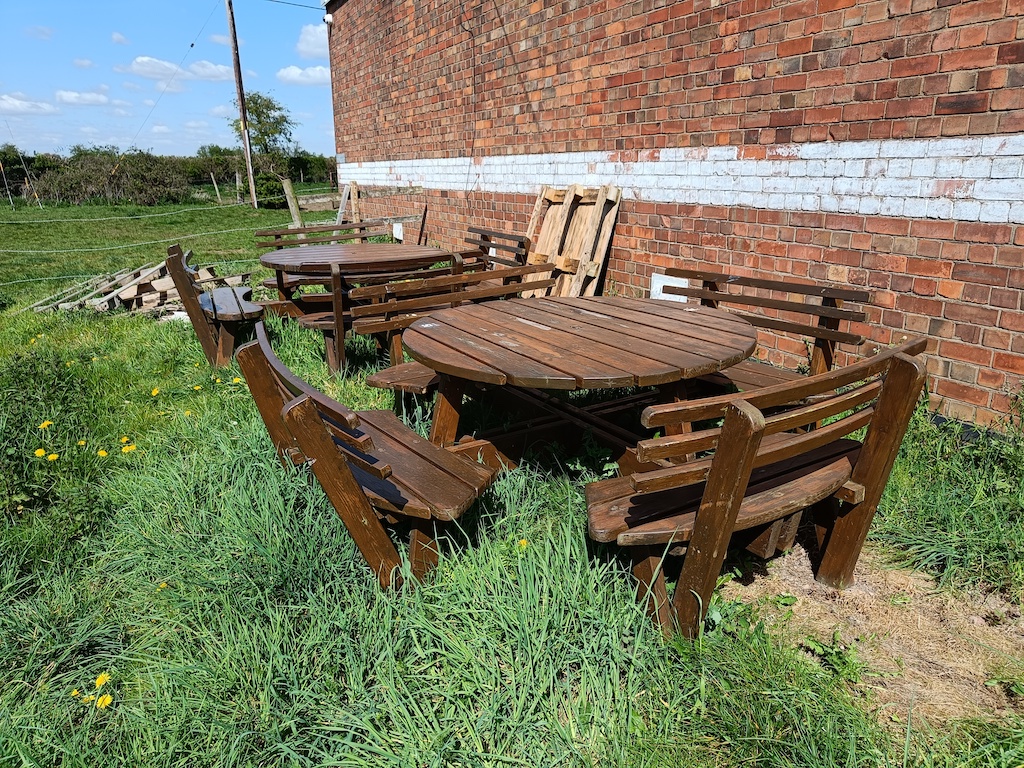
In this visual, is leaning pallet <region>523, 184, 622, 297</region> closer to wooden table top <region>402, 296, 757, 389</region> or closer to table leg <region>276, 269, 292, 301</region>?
wooden table top <region>402, 296, 757, 389</region>

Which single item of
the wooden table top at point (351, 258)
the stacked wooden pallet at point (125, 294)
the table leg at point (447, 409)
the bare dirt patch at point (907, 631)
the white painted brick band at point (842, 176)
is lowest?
the bare dirt patch at point (907, 631)

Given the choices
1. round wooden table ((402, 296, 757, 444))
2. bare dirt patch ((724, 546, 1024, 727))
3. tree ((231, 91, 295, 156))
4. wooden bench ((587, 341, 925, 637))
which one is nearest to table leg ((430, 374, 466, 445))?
Result: round wooden table ((402, 296, 757, 444))

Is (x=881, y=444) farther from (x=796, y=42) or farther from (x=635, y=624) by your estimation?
(x=796, y=42)

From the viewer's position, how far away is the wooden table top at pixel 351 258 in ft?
15.4

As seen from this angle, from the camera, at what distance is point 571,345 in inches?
105

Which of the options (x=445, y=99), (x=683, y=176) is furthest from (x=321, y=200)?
(x=683, y=176)

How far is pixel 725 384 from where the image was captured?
3.31 m

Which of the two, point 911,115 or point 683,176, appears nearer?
point 911,115

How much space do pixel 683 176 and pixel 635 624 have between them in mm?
3728

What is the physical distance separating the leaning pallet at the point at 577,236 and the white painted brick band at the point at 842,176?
0.55ft

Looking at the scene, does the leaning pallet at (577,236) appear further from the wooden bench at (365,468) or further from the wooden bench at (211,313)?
the wooden bench at (365,468)

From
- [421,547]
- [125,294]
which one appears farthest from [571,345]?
[125,294]

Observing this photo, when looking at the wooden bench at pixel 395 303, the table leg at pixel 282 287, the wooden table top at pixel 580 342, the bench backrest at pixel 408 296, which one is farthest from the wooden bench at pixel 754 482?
the table leg at pixel 282 287

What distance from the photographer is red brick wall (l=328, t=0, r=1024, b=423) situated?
9.80 feet
